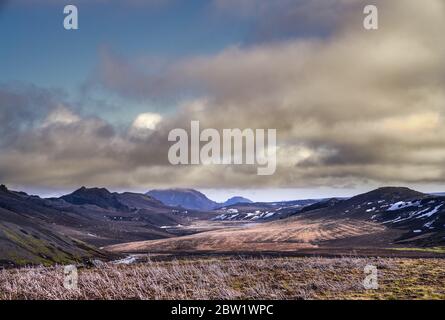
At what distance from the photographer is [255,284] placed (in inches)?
1023

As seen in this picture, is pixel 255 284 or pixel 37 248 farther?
pixel 37 248

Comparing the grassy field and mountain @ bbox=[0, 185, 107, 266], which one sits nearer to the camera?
the grassy field

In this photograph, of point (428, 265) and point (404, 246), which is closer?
point (428, 265)

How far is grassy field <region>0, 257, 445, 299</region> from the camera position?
22391 millimetres

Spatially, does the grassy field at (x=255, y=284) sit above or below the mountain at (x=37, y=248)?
above

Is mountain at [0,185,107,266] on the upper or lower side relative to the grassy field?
lower

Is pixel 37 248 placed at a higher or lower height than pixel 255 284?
lower

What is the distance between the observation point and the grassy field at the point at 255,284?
22391 millimetres

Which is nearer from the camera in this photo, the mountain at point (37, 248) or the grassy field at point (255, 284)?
the grassy field at point (255, 284)

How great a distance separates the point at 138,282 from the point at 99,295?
329 centimetres
